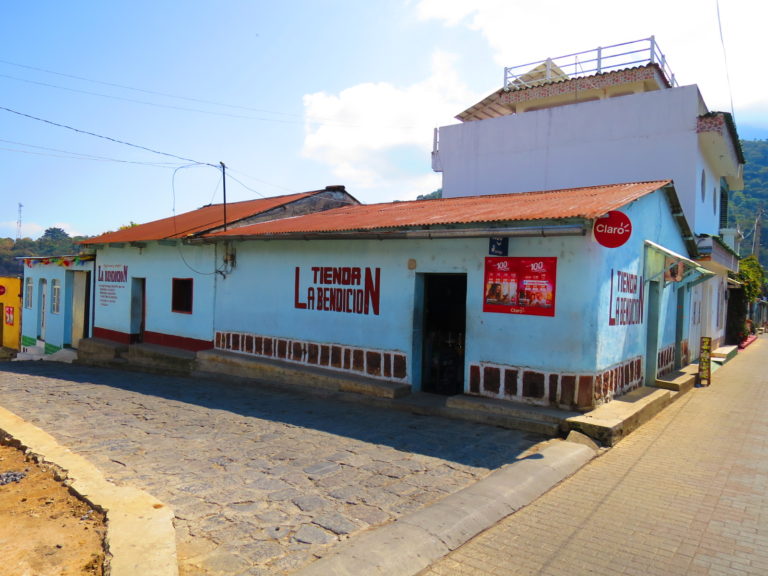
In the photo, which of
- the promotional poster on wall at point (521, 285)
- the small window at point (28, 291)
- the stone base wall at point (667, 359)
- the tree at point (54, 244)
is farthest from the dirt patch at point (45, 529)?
the tree at point (54, 244)

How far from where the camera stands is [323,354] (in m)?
10.8

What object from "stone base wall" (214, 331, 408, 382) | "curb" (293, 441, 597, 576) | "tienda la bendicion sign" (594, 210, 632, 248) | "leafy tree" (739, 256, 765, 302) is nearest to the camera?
"curb" (293, 441, 597, 576)

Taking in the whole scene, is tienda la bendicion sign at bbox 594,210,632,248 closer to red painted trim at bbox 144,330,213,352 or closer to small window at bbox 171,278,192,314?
red painted trim at bbox 144,330,213,352

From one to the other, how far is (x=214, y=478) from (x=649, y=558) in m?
4.11

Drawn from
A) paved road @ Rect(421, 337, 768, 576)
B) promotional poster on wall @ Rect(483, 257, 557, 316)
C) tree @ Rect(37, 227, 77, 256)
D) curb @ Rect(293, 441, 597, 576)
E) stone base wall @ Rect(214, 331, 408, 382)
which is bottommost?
paved road @ Rect(421, 337, 768, 576)

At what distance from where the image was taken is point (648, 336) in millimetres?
10984

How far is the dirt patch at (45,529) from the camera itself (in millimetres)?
3736

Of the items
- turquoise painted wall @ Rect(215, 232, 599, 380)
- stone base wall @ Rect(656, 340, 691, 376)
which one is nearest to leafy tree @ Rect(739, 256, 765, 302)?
stone base wall @ Rect(656, 340, 691, 376)

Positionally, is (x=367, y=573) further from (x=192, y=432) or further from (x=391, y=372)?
(x=391, y=372)

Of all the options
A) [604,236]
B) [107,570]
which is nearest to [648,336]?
[604,236]

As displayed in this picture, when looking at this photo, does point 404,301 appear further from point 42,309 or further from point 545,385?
point 42,309

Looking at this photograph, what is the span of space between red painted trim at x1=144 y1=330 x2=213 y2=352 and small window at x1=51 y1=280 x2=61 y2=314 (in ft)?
24.0

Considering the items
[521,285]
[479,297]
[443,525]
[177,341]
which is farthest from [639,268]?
[177,341]

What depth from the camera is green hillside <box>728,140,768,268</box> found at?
70.9 meters
